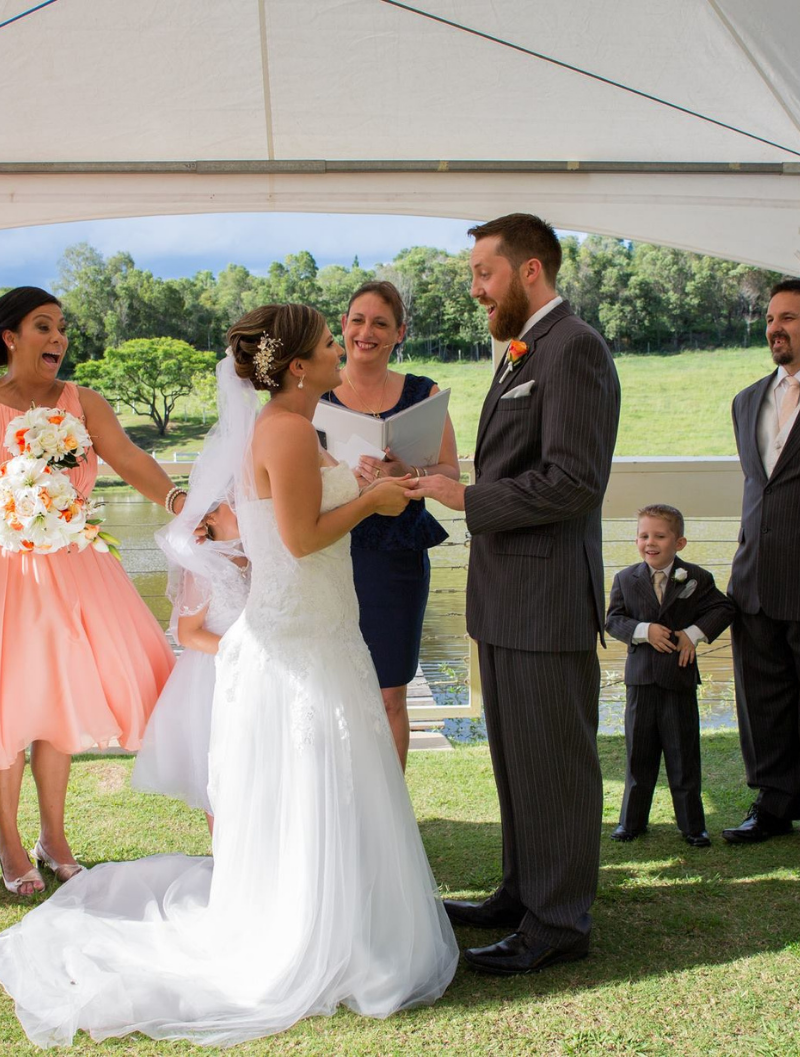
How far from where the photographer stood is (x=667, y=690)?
3.84 meters

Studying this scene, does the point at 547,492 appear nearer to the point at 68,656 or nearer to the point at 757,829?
the point at 68,656

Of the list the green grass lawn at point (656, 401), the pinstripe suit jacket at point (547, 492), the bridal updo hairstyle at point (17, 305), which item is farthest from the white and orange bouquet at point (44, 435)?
the green grass lawn at point (656, 401)

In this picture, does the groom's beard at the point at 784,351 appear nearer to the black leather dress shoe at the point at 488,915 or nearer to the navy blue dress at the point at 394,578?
the navy blue dress at the point at 394,578

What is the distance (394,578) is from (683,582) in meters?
1.13

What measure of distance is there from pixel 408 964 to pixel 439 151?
123 inches

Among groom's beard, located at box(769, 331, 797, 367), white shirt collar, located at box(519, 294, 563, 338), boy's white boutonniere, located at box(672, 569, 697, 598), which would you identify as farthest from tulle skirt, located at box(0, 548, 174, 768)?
groom's beard, located at box(769, 331, 797, 367)

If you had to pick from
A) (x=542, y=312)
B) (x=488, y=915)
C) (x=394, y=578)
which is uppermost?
(x=542, y=312)

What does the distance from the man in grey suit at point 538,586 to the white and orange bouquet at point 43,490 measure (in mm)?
1211

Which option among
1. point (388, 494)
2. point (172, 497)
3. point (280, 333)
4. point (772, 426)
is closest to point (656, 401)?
point (772, 426)

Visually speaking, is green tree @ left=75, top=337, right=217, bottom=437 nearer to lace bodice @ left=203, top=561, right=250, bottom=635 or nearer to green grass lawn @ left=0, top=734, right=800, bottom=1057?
green grass lawn @ left=0, top=734, right=800, bottom=1057

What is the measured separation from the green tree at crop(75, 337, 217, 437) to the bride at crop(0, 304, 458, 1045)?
3437 mm

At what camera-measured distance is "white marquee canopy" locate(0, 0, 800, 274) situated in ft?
11.4

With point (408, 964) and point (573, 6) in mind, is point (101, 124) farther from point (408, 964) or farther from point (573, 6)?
point (408, 964)

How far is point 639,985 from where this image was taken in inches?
109
